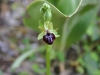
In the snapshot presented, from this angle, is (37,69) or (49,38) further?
(37,69)

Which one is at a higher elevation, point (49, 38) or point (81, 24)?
point (81, 24)

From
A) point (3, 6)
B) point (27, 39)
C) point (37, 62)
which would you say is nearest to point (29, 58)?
point (37, 62)

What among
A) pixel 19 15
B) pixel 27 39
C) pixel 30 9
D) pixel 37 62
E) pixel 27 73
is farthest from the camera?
pixel 19 15

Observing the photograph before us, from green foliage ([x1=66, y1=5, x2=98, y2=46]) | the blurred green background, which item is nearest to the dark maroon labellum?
the blurred green background

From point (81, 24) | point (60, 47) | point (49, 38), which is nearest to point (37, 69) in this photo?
point (60, 47)

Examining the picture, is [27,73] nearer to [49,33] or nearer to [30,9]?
[30,9]

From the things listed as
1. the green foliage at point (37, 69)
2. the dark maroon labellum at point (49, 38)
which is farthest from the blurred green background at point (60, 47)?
the dark maroon labellum at point (49, 38)

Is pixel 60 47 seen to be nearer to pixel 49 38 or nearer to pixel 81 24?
pixel 81 24

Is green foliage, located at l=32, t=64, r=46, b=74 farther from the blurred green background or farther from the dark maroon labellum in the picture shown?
the dark maroon labellum

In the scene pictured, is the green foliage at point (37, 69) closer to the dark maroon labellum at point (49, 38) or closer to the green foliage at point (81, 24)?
the green foliage at point (81, 24)
